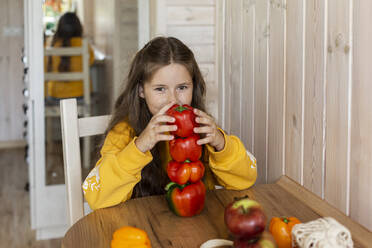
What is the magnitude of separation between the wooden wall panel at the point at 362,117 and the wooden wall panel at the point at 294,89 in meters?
0.26

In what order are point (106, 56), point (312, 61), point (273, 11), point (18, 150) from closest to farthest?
point (312, 61), point (273, 11), point (106, 56), point (18, 150)

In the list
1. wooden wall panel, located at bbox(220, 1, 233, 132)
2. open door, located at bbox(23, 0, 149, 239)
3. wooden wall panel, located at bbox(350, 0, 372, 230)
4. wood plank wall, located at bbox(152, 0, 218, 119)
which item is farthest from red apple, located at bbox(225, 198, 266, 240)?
open door, located at bbox(23, 0, 149, 239)

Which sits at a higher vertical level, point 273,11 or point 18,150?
point 273,11

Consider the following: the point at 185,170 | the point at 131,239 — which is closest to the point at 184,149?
the point at 185,170

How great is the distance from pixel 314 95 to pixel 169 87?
45cm

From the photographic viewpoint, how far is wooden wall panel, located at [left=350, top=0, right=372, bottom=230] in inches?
37.1

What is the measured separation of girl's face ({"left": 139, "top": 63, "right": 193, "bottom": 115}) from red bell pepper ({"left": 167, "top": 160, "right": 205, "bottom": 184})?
0.36 meters

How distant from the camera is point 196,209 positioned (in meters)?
1.00

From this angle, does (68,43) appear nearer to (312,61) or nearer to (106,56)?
(106,56)

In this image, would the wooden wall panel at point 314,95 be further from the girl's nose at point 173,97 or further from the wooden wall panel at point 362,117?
the girl's nose at point 173,97

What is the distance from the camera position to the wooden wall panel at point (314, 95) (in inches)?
44.4

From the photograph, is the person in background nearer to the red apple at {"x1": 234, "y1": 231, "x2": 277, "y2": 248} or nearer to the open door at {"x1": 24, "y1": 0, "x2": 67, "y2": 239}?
the open door at {"x1": 24, "y1": 0, "x2": 67, "y2": 239}

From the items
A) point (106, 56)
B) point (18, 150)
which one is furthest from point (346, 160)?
point (18, 150)

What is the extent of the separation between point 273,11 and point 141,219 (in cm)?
83
